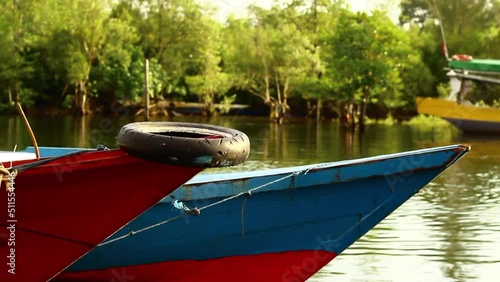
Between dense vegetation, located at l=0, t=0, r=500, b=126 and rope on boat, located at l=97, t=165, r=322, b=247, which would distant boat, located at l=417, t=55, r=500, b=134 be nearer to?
dense vegetation, located at l=0, t=0, r=500, b=126

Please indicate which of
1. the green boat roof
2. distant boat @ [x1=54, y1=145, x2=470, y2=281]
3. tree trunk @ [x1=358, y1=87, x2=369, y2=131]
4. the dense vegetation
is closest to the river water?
distant boat @ [x1=54, y1=145, x2=470, y2=281]

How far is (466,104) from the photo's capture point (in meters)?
39.7

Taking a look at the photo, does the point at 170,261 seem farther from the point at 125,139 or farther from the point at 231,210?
the point at 125,139

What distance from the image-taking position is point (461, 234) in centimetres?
1232

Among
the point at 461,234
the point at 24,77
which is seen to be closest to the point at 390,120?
the point at 24,77

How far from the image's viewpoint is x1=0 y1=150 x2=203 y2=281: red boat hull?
24.5 feet

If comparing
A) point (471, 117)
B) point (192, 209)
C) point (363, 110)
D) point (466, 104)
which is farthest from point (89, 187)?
point (363, 110)

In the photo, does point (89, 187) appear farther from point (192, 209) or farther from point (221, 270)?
point (221, 270)

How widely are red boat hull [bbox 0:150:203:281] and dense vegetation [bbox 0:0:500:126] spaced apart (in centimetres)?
4451

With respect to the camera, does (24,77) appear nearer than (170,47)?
Yes

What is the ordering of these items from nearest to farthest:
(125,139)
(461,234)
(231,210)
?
(125,139) < (231,210) < (461,234)

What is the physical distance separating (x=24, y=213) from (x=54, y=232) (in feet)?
0.90

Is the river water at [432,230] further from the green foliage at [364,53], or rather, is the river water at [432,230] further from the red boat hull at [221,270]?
the green foliage at [364,53]

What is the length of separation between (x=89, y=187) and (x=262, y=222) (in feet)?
5.45
